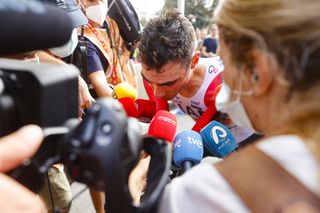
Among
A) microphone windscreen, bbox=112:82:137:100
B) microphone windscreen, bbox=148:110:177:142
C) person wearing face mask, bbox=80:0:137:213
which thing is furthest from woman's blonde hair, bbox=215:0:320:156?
person wearing face mask, bbox=80:0:137:213

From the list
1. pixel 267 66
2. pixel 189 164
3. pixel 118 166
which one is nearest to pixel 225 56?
pixel 267 66

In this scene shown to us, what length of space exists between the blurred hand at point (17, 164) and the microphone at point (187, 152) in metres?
0.72

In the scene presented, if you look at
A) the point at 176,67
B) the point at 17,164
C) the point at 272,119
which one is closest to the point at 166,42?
the point at 176,67

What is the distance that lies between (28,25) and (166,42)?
1150mm

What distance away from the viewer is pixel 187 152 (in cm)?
121

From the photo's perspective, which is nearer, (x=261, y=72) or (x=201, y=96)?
(x=261, y=72)

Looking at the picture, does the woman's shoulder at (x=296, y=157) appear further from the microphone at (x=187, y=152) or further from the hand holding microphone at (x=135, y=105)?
the hand holding microphone at (x=135, y=105)

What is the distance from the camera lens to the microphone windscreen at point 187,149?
1.21 metres

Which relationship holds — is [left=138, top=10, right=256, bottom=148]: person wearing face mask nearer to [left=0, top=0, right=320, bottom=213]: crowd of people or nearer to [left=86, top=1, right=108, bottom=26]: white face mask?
[left=86, top=1, right=108, bottom=26]: white face mask

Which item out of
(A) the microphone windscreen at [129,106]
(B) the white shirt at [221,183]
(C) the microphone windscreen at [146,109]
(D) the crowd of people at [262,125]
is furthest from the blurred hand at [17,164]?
(C) the microphone windscreen at [146,109]

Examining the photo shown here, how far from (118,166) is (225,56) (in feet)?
1.20

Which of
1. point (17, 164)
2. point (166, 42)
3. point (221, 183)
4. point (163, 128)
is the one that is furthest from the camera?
point (166, 42)

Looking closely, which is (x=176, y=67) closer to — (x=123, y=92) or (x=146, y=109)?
(x=146, y=109)

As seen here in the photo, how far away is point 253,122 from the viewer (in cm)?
79
